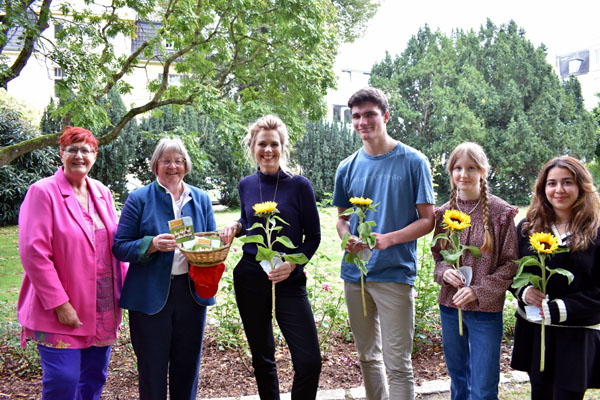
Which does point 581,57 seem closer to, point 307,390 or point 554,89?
point 554,89

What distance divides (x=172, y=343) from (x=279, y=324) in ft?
2.03

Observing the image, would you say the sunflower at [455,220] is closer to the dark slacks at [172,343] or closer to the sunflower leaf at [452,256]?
the sunflower leaf at [452,256]

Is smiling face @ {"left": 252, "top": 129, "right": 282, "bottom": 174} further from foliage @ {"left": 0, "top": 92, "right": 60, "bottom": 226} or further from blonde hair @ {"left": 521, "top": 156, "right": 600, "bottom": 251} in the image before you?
foliage @ {"left": 0, "top": 92, "right": 60, "bottom": 226}

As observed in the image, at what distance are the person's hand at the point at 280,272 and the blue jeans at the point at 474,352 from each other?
0.95m

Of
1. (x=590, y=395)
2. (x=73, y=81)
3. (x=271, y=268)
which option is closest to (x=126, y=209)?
(x=271, y=268)

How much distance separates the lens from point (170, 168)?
97.3 inches

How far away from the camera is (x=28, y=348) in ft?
11.9

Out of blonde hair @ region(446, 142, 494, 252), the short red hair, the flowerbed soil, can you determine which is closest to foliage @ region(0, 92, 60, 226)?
the flowerbed soil

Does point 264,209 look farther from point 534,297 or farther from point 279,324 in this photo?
point 534,297

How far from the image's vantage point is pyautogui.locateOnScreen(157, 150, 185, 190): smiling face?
2.46 meters

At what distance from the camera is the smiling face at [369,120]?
2.49 m

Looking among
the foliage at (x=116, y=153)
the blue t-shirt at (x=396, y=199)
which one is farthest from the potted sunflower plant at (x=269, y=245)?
the foliage at (x=116, y=153)

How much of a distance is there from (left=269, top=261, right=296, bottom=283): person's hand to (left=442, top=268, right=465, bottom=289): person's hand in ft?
2.82

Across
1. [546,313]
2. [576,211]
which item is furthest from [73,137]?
[576,211]
